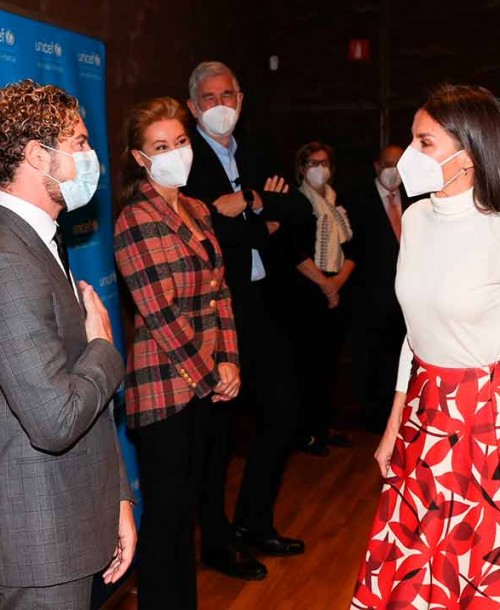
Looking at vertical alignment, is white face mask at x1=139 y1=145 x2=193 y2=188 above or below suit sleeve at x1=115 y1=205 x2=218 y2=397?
above

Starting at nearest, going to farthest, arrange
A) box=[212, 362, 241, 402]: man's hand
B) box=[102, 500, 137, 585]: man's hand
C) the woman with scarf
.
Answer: box=[102, 500, 137, 585]: man's hand, box=[212, 362, 241, 402]: man's hand, the woman with scarf

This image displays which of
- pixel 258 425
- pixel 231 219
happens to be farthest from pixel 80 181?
pixel 258 425

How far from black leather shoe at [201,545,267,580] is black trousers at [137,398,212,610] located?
2.37 feet

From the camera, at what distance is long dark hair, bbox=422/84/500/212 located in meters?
2.51

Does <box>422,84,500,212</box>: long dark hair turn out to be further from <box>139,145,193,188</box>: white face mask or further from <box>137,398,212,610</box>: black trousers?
<box>137,398,212,610</box>: black trousers

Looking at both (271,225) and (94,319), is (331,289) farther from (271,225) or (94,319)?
(94,319)

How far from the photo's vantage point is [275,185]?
3.93 m

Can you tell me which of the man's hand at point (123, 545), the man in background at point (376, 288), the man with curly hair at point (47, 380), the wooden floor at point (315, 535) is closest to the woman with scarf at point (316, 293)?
the man in background at point (376, 288)

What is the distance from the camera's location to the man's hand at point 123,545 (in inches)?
87.4

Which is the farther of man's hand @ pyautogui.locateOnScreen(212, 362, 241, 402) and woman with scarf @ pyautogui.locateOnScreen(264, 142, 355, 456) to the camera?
woman with scarf @ pyautogui.locateOnScreen(264, 142, 355, 456)

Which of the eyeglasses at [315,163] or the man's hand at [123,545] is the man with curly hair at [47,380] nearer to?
the man's hand at [123,545]

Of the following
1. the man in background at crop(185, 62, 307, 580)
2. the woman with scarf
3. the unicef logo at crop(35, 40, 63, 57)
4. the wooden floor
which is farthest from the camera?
the woman with scarf

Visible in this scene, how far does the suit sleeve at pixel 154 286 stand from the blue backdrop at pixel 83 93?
0.92ft

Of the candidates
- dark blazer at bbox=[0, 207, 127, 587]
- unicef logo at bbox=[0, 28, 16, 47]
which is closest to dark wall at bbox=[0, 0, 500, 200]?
unicef logo at bbox=[0, 28, 16, 47]
